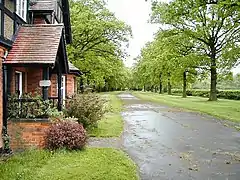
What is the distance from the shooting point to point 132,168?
24.9ft

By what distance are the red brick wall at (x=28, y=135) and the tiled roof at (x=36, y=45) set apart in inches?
82.1

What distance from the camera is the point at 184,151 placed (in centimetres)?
991

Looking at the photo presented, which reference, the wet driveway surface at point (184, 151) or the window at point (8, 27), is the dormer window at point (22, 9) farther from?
the wet driveway surface at point (184, 151)

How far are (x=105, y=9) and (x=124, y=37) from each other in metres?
4.42

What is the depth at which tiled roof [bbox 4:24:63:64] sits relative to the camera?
33.4 feet

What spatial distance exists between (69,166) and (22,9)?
7556 millimetres

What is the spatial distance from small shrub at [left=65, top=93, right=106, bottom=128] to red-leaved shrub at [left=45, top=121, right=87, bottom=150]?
3.48 metres

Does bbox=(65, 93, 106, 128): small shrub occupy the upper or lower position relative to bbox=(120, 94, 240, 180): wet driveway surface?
upper

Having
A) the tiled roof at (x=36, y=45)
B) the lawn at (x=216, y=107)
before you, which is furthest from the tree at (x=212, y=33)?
the tiled roof at (x=36, y=45)

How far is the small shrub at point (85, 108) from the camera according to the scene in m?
12.9

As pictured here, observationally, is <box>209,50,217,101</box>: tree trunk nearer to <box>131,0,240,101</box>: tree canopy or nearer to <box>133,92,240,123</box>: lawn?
<box>131,0,240,101</box>: tree canopy

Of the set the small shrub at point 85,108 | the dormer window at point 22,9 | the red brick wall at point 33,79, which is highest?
the dormer window at point 22,9

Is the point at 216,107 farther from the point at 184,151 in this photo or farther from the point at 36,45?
the point at 36,45

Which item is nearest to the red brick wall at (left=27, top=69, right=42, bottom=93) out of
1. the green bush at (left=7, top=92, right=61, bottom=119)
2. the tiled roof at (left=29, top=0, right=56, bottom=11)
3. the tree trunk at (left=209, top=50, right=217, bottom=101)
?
the tiled roof at (left=29, top=0, right=56, bottom=11)
